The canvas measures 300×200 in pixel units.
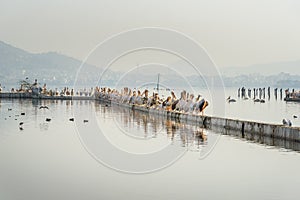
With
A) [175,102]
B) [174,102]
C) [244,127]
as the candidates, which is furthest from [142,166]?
[174,102]

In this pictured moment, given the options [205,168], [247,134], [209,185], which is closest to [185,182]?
[209,185]

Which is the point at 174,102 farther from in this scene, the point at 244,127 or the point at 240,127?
the point at 244,127

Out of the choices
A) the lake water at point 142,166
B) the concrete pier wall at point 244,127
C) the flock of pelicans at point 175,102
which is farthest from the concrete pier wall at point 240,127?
the lake water at point 142,166

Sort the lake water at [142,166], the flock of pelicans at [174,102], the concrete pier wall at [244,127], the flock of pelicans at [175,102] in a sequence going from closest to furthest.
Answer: the lake water at [142,166], the concrete pier wall at [244,127], the flock of pelicans at [175,102], the flock of pelicans at [174,102]

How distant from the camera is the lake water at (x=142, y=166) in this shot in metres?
12.5

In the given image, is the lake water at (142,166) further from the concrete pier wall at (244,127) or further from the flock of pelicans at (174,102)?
the flock of pelicans at (174,102)

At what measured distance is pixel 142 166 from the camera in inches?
625

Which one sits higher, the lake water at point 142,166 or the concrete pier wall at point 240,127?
the concrete pier wall at point 240,127

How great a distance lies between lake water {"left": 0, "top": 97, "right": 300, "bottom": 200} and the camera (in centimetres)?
1247

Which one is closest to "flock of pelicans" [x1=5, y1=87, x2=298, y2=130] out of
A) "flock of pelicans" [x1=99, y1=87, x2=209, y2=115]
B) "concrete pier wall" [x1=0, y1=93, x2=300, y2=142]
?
"flock of pelicans" [x1=99, y1=87, x2=209, y2=115]

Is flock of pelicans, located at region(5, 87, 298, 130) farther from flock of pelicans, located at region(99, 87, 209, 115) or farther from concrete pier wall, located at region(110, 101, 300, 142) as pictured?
concrete pier wall, located at region(110, 101, 300, 142)

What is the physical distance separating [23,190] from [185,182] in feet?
12.1

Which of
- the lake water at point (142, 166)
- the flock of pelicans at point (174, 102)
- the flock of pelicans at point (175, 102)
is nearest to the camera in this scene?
the lake water at point (142, 166)

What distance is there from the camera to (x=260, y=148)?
18969 mm
